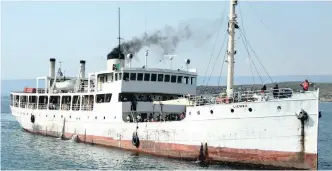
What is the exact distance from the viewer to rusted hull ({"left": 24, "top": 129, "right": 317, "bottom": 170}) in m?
27.4

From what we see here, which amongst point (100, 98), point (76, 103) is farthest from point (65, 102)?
point (100, 98)

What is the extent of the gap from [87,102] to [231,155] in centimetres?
1779

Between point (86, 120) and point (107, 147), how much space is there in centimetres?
415

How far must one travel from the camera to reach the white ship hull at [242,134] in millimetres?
27141

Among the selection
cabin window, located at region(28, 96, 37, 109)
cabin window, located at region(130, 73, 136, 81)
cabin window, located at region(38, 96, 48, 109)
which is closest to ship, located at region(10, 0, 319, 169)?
cabin window, located at region(130, 73, 136, 81)

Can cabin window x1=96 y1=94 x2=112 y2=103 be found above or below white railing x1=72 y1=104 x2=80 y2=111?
above

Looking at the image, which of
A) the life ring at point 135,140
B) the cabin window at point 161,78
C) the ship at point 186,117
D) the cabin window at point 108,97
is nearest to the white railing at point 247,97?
the ship at point 186,117

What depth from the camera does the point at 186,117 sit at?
1228 inches

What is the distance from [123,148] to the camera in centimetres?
3666

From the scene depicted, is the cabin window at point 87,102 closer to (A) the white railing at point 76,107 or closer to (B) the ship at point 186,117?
(B) the ship at point 186,117

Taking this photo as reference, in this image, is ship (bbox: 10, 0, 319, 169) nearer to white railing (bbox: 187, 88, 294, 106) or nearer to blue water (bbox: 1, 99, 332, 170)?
white railing (bbox: 187, 88, 294, 106)

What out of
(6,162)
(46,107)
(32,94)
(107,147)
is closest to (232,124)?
(107,147)

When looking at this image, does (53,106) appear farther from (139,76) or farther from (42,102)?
(139,76)

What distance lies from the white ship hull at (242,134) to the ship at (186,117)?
2.2 inches
